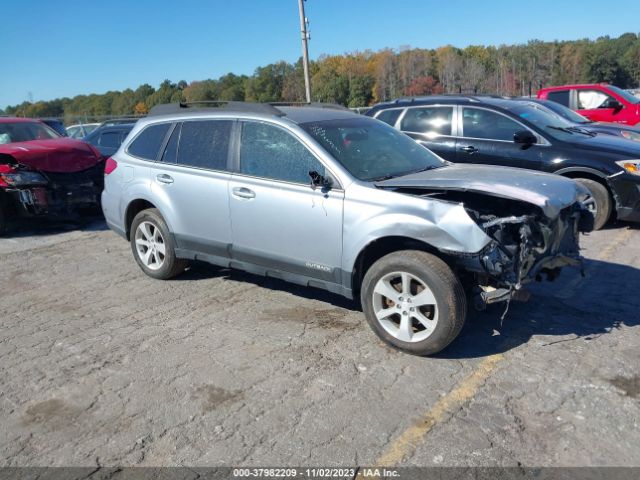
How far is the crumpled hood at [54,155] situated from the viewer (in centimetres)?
820

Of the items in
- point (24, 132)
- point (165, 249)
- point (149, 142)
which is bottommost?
point (165, 249)

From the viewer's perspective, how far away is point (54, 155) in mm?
8477

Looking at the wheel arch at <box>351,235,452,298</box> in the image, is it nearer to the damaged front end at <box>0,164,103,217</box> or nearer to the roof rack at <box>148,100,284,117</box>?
the roof rack at <box>148,100,284,117</box>

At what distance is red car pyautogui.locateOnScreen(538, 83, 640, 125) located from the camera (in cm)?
1407

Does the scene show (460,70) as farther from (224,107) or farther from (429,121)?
(224,107)

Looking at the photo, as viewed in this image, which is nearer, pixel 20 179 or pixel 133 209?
pixel 133 209

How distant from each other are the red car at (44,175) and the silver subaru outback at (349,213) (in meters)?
2.95

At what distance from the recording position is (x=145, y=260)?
19.6 ft

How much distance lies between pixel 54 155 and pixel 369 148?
19.1 ft

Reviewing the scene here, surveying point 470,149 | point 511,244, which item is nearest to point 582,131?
point 470,149

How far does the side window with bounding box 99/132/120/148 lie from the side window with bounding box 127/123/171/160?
6483mm

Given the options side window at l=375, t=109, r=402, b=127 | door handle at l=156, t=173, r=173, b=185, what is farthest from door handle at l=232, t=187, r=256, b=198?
side window at l=375, t=109, r=402, b=127

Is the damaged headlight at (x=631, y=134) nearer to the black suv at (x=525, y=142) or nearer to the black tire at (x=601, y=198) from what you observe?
the black suv at (x=525, y=142)

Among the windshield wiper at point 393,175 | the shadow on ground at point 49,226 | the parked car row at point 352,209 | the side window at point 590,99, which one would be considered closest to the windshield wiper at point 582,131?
the parked car row at point 352,209
